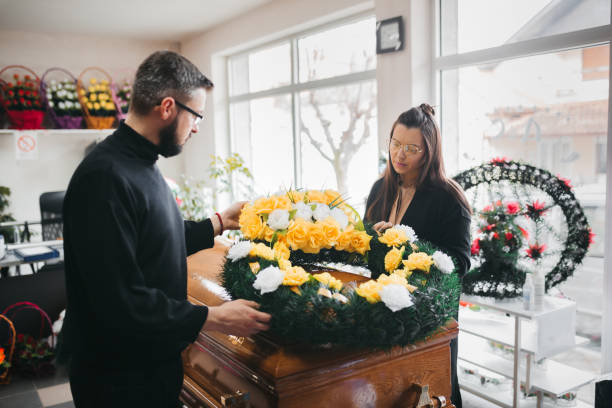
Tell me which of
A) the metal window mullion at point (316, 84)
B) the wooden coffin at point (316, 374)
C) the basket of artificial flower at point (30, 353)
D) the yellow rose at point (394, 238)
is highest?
the metal window mullion at point (316, 84)

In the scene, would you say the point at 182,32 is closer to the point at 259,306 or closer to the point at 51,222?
the point at 51,222

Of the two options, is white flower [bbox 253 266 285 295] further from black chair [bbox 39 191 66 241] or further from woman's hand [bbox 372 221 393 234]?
black chair [bbox 39 191 66 241]

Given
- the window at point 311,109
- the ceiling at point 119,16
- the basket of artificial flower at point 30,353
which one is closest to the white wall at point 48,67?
the ceiling at point 119,16

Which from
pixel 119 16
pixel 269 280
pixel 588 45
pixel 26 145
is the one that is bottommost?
pixel 269 280

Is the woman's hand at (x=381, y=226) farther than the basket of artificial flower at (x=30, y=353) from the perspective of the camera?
No

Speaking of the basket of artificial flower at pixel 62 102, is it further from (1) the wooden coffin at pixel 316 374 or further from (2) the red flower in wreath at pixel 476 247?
(1) the wooden coffin at pixel 316 374

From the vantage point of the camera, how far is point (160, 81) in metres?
1.31

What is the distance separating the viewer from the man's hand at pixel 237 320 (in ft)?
4.12

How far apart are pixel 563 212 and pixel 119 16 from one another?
200 inches

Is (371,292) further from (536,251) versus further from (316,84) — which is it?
(316,84)

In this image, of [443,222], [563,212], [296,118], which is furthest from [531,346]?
[296,118]

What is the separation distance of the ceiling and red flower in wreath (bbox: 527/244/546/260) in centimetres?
379

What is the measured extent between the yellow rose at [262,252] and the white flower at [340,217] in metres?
0.23

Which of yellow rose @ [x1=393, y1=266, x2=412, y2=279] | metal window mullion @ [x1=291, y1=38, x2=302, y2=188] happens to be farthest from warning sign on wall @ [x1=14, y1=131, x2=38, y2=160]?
yellow rose @ [x1=393, y1=266, x2=412, y2=279]
